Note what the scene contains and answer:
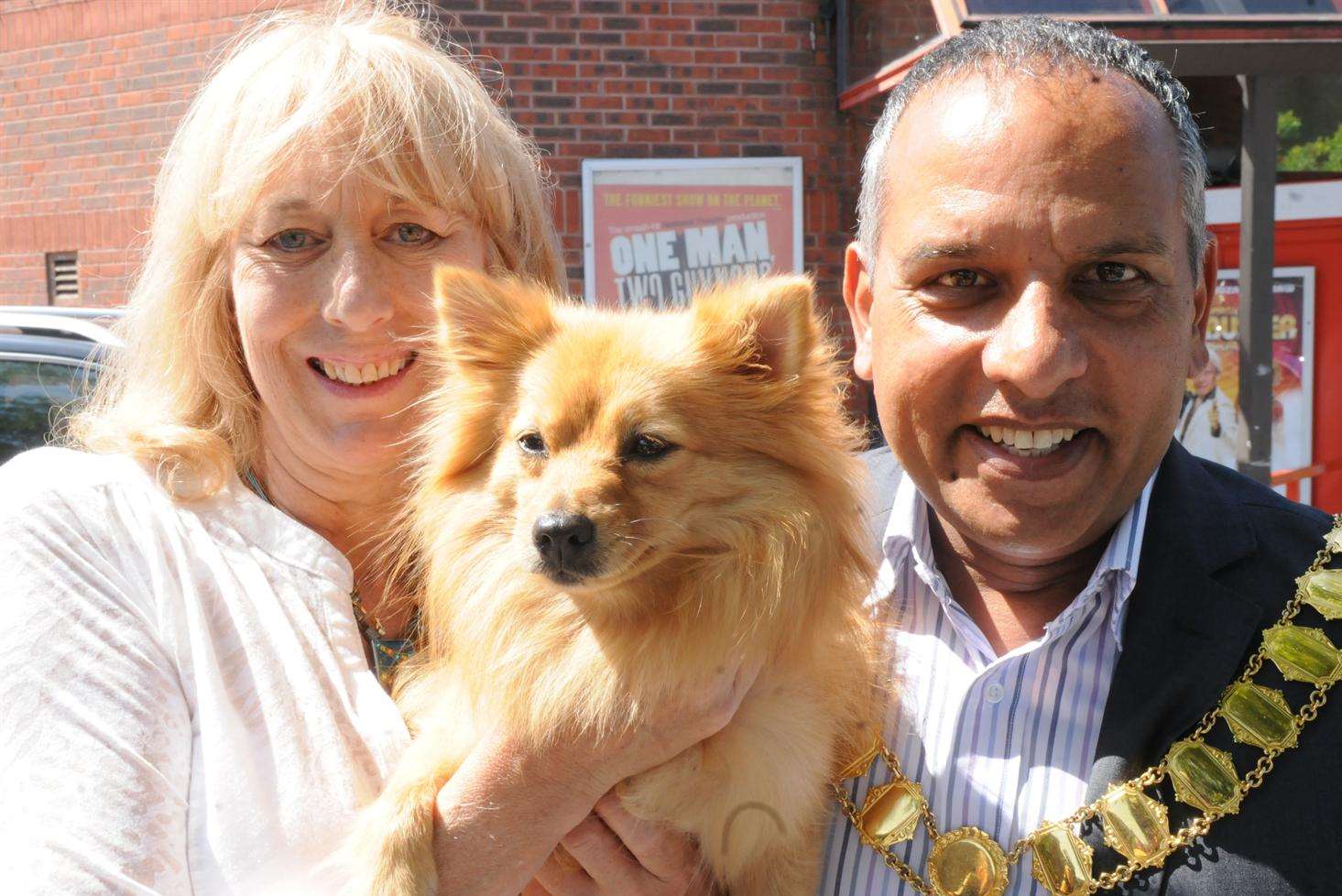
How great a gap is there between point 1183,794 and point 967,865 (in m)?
0.39

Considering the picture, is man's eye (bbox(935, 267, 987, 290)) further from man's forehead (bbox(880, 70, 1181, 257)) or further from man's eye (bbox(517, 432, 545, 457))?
man's eye (bbox(517, 432, 545, 457))

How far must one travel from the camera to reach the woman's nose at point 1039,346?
6.84 ft

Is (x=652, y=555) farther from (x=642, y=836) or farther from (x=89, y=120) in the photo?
(x=89, y=120)

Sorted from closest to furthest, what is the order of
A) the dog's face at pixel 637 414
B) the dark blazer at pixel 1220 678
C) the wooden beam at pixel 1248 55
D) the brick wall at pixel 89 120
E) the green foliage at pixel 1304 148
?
1. the dark blazer at pixel 1220 678
2. the dog's face at pixel 637 414
3. the wooden beam at pixel 1248 55
4. the brick wall at pixel 89 120
5. the green foliage at pixel 1304 148

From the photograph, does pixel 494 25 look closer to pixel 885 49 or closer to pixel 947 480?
pixel 885 49

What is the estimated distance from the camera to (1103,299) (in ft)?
7.02

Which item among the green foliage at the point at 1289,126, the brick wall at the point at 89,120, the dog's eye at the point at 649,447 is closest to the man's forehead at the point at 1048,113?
the dog's eye at the point at 649,447

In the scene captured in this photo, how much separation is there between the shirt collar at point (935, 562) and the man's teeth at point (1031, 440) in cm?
25

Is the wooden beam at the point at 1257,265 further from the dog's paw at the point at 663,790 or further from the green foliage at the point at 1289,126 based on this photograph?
the green foliage at the point at 1289,126

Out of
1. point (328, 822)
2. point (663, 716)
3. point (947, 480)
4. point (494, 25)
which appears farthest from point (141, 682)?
point (494, 25)

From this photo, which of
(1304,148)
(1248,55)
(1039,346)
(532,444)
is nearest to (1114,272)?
(1039,346)

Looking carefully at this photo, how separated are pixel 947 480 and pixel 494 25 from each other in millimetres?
7304

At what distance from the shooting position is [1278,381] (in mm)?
8859

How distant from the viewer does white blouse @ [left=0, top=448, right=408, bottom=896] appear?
2.00 m
